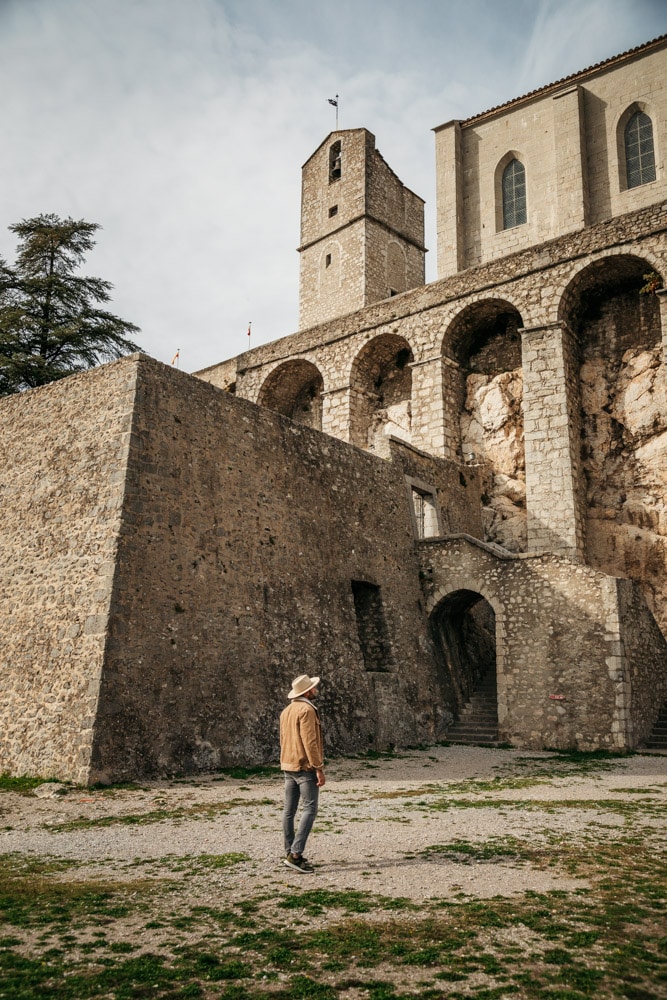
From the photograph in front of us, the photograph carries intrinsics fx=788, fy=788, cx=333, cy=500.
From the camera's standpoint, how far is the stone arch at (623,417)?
1853 cm

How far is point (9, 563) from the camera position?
38.4 ft

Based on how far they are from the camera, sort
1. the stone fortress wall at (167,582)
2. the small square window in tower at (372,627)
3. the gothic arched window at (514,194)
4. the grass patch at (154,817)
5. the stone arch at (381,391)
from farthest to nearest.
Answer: the gothic arched window at (514,194), the stone arch at (381,391), the small square window in tower at (372,627), the stone fortress wall at (167,582), the grass patch at (154,817)

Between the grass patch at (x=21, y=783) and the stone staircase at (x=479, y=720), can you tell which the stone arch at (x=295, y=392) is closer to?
the stone staircase at (x=479, y=720)

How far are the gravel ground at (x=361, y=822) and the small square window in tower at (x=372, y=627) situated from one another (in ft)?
11.5

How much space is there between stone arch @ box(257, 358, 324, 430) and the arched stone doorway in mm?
8970

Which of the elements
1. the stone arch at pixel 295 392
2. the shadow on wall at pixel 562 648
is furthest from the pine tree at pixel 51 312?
the shadow on wall at pixel 562 648

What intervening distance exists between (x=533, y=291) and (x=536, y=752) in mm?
11554

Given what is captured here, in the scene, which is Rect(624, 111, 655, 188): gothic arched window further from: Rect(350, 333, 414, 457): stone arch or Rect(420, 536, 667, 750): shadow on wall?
Rect(420, 536, 667, 750): shadow on wall

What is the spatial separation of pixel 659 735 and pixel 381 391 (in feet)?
42.1

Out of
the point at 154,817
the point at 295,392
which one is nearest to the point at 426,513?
the point at 295,392

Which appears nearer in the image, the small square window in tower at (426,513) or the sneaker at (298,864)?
the sneaker at (298,864)

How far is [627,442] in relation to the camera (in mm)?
19344

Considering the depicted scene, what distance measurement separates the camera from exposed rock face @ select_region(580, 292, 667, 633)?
727 inches

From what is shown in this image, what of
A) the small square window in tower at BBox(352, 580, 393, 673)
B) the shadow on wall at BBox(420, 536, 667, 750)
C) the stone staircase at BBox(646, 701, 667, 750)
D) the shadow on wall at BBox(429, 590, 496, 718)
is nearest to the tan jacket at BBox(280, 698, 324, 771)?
the small square window in tower at BBox(352, 580, 393, 673)
